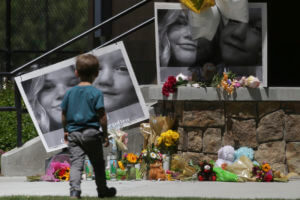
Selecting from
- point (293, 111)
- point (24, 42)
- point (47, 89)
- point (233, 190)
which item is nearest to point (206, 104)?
point (293, 111)

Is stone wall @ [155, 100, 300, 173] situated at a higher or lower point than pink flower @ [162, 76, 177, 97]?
lower

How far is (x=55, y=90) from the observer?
973cm

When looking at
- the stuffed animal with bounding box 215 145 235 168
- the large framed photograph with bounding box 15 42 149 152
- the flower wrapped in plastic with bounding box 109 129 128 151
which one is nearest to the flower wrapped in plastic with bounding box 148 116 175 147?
the flower wrapped in plastic with bounding box 109 129 128 151

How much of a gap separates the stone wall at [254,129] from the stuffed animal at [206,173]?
45 cm

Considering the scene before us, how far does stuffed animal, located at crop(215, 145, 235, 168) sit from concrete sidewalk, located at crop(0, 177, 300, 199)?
493mm

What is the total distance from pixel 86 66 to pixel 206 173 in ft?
8.26

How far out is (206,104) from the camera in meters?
8.99

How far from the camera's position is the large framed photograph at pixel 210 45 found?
9180 millimetres

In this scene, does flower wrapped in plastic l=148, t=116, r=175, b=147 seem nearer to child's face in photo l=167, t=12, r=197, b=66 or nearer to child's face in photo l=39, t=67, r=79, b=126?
child's face in photo l=167, t=12, r=197, b=66

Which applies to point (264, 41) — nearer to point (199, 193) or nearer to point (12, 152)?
point (199, 193)

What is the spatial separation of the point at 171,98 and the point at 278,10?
261 centimetres

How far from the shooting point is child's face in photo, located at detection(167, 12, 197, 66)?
30.5 feet

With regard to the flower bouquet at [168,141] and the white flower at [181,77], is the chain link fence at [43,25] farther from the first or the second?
the flower bouquet at [168,141]

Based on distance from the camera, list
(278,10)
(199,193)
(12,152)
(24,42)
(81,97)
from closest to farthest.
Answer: (81,97) → (199,193) → (12,152) → (278,10) → (24,42)
